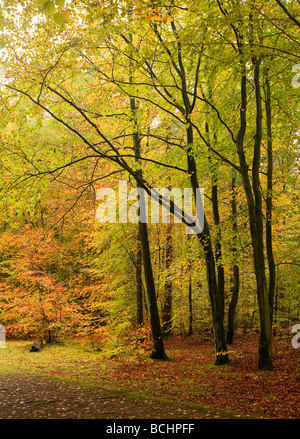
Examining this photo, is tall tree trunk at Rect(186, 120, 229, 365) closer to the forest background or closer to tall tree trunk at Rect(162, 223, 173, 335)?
the forest background

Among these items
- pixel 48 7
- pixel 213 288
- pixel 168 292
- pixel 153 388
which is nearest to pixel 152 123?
Answer: pixel 213 288

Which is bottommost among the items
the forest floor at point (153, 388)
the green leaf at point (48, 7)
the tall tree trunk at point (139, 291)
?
the forest floor at point (153, 388)

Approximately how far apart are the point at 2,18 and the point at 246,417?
8.76m

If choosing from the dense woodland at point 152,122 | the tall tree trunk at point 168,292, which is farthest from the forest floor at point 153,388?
the tall tree trunk at point 168,292

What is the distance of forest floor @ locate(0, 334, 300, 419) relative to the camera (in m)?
5.05

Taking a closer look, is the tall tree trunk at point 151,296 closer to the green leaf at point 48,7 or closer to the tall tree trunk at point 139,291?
the tall tree trunk at point 139,291

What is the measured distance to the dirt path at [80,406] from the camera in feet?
16.0

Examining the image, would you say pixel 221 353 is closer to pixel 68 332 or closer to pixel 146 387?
pixel 146 387

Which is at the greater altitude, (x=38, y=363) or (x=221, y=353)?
(x=221, y=353)

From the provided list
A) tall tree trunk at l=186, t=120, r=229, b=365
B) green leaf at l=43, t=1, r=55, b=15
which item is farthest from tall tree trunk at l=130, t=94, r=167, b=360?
green leaf at l=43, t=1, r=55, b=15

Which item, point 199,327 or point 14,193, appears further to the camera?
point 199,327
